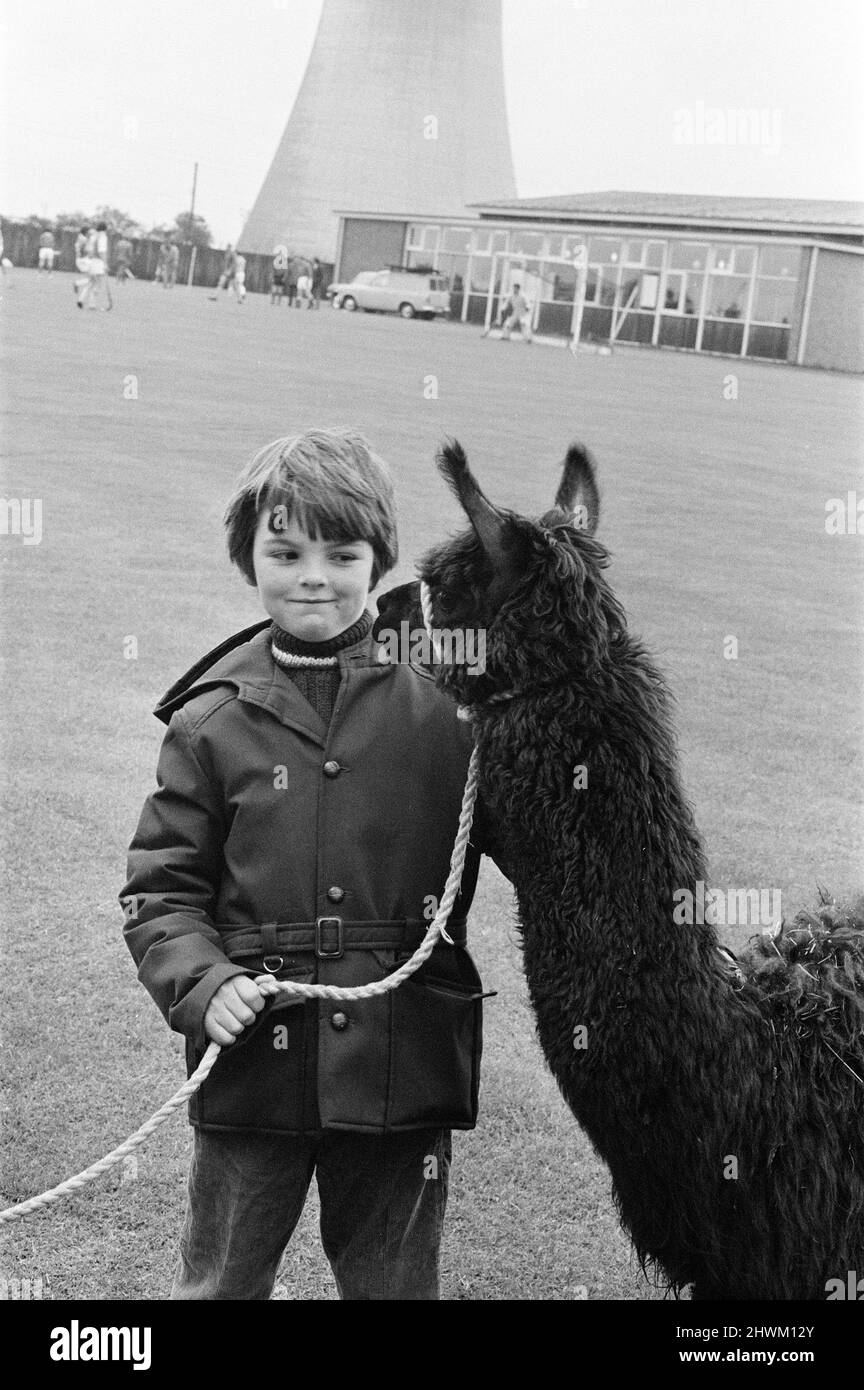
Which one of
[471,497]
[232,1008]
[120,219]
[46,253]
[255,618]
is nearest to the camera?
[471,497]

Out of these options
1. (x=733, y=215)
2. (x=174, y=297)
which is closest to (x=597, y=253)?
(x=733, y=215)

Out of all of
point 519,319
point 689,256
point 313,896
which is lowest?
point 313,896

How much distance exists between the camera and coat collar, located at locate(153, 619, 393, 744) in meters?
2.37

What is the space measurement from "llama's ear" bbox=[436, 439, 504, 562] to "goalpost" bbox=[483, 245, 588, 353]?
4031 cm

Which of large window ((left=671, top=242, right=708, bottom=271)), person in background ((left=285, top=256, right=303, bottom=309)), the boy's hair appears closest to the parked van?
person in background ((left=285, top=256, right=303, bottom=309))

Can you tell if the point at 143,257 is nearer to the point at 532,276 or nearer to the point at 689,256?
the point at 532,276

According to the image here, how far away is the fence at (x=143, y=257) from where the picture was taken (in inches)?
2122

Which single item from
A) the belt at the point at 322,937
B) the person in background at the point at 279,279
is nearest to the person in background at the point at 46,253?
the person in background at the point at 279,279

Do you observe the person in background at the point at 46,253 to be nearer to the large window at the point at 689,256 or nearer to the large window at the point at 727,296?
the large window at the point at 689,256

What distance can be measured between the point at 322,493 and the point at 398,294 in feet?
158

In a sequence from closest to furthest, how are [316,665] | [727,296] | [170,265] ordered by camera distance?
[316,665], [727,296], [170,265]

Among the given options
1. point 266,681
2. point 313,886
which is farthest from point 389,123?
point 313,886

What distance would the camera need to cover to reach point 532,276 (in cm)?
4566
